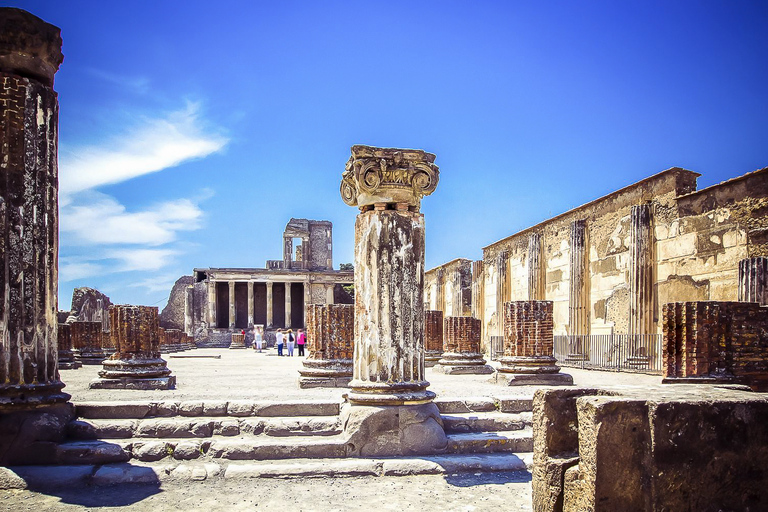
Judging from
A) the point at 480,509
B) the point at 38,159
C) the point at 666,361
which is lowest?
the point at 480,509

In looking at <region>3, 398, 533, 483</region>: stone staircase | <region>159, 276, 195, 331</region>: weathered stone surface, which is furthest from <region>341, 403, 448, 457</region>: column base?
<region>159, 276, 195, 331</region>: weathered stone surface

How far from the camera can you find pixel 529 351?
10867 millimetres

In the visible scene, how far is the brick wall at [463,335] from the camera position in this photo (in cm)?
1439

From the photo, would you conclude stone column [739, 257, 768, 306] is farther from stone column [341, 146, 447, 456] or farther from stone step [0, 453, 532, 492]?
stone column [341, 146, 447, 456]

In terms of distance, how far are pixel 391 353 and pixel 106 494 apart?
3108 mm

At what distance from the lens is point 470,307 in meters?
29.5

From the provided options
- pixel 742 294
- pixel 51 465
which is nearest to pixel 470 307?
pixel 742 294

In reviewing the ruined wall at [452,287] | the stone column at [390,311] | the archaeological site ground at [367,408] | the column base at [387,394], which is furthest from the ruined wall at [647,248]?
the column base at [387,394]

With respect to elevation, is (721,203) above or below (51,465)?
above

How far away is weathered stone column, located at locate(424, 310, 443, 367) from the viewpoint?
1639cm

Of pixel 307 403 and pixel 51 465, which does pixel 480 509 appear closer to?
pixel 307 403

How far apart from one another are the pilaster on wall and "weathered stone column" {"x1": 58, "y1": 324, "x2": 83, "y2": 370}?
14.8 meters

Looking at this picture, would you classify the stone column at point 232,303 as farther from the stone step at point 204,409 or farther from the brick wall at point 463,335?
the stone step at point 204,409

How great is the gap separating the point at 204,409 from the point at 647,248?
13345 millimetres
